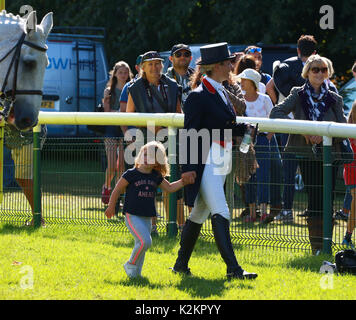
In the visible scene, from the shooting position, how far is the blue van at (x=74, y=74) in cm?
2195

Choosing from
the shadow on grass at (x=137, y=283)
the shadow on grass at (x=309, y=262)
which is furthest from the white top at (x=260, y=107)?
→ the shadow on grass at (x=137, y=283)

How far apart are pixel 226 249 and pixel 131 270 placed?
900mm

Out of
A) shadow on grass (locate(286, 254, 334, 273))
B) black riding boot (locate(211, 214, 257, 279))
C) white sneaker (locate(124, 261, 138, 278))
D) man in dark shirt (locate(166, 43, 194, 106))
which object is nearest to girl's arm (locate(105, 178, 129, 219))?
white sneaker (locate(124, 261, 138, 278))

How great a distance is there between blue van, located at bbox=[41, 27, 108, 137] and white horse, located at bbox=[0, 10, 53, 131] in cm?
1242

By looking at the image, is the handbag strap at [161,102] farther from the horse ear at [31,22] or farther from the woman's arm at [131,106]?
the horse ear at [31,22]

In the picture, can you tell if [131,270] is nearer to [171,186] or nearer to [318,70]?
[171,186]

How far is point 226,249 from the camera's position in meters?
8.43

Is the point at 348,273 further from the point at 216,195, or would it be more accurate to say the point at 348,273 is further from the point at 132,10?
the point at 132,10

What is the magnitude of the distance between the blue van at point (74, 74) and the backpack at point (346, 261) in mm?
13286

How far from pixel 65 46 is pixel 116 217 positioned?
11309mm

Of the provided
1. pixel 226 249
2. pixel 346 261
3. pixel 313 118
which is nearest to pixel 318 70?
pixel 313 118

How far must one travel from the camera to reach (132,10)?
22562mm
